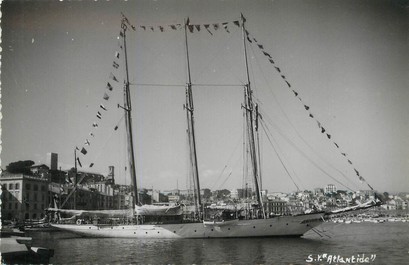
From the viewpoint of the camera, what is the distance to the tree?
7073 cm

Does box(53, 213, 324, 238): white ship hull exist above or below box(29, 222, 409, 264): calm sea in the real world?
above

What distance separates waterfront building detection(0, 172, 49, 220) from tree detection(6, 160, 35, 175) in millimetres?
11681

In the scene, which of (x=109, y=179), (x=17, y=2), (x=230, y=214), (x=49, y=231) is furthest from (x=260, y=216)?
(x=109, y=179)

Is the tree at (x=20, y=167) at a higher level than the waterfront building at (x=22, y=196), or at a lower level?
higher

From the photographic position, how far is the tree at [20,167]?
232 ft

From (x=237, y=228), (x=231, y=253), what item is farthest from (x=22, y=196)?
(x=231, y=253)

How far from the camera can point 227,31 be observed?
26312mm

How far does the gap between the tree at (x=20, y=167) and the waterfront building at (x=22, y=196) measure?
11681 millimetres

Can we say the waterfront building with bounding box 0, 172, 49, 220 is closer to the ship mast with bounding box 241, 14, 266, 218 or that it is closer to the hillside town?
the hillside town

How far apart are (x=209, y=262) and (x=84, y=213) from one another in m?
19.2

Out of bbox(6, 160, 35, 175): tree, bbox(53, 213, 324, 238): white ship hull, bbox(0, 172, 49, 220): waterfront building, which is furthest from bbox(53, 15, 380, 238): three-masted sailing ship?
bbox(6, 160, 35, 175): tree

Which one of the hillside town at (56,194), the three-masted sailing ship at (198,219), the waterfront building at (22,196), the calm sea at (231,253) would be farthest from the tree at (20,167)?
the calm sea at (231,253)

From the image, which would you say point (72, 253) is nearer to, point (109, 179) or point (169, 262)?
point (169, 262)

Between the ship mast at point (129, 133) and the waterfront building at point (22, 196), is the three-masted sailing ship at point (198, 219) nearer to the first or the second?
the ship mast at point (129, 133)
